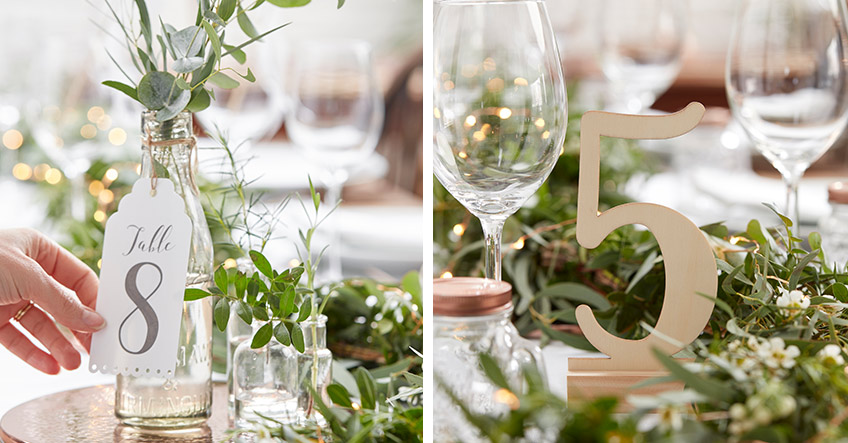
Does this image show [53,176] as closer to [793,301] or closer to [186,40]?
[186,40]

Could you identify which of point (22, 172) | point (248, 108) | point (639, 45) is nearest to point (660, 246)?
point (248, 108)

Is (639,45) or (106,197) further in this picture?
(639,45)

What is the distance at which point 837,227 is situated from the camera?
0.79 metres

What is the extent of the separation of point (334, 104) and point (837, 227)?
71 cm

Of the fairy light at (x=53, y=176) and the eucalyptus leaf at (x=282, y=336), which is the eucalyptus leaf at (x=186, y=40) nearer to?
the eucalyptus leaf at (x=282, y=336)

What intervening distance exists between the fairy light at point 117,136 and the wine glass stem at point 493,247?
3.75 feet

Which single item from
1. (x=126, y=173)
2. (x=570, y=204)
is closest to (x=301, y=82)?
(x=126, y=173)

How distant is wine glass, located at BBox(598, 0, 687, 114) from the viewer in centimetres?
162

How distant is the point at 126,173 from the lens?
4.35 feet

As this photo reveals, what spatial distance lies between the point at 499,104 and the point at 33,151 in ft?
5.02

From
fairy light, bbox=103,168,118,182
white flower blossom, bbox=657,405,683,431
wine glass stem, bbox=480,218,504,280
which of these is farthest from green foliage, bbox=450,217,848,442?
fairy light, bbox=103,168,118,182

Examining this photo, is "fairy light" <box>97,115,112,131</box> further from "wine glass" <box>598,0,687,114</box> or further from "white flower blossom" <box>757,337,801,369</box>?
"white flower blossom" <box>757,337,801,369</box>

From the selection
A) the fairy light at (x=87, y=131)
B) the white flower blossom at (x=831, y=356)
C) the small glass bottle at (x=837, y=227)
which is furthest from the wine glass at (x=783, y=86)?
the fairy light at (x=87, y=131)

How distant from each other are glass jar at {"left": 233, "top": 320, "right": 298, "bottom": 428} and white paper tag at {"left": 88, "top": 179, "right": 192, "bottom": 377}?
0.15 feet
